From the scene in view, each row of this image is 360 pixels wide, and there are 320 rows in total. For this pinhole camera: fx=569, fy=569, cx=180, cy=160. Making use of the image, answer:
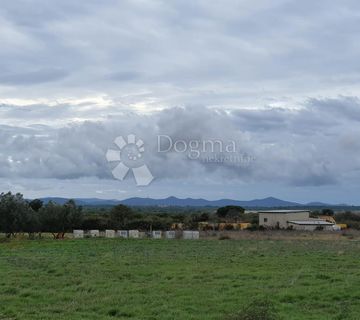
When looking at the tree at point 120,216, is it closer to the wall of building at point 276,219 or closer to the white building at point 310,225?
the wall of building at point 276,219

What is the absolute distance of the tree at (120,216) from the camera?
78.0 metres

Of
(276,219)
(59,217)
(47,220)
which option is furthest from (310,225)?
(47,220)

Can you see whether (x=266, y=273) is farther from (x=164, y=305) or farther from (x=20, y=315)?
(x=20, y=315)

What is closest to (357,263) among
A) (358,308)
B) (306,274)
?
(306,274)

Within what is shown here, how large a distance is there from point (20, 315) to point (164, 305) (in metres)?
3.29

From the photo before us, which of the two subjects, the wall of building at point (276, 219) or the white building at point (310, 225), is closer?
the white building at point (310, 225)

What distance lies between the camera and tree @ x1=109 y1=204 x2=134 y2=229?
7800 centimetres

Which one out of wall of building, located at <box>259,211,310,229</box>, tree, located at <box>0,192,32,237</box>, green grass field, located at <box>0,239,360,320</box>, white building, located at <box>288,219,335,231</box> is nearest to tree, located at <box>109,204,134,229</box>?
tree, located at <box>0,192,32,237</box>

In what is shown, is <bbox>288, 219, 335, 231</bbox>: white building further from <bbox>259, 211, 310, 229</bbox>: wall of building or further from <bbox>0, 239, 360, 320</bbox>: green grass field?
<bbox>0, 239, 360, 320</bbox>: green grass field

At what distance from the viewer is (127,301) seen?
14.2m

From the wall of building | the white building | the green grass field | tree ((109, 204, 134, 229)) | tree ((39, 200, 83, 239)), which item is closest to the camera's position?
the green grass field

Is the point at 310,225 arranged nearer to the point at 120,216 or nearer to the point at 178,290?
the point at 120,216

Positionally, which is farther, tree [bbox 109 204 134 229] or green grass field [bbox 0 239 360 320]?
tree [bbox 109 204 134 229]

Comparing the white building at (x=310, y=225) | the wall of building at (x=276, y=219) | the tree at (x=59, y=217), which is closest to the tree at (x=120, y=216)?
the tree at (x=59, y=217)
